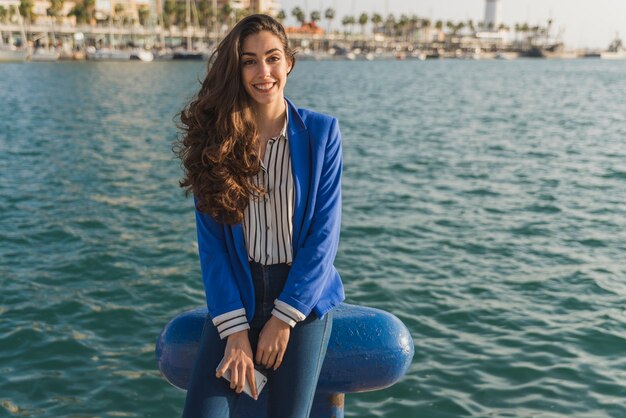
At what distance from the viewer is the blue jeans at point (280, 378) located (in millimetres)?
2557

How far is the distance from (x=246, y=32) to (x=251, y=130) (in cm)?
38

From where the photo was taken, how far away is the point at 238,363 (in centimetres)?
256

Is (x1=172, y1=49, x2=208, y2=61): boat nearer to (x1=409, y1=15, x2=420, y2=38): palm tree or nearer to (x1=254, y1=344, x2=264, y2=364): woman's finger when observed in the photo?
(x1=409, y1=15, x2=420, y2=38): palm tree

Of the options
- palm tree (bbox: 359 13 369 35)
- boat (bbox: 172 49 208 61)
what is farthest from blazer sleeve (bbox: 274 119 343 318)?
palm tree (bbox: 359 13 369 35)

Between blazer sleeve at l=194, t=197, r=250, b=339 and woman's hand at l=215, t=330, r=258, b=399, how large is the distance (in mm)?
39

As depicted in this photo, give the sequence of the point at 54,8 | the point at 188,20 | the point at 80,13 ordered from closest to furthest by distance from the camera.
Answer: the point at 54,8 < the point at 80,13 < the point at 188,20

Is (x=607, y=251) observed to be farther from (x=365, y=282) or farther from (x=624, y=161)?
(x=624, y=161)

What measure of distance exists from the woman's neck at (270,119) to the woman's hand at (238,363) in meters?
0.81

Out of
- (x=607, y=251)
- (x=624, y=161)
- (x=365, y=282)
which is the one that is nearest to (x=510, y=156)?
(x=624, y=161)

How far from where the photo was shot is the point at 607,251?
10883 mm

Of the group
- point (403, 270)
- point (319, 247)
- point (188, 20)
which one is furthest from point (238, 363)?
point (188, 20)

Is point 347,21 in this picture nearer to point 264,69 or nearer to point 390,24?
point 390,24

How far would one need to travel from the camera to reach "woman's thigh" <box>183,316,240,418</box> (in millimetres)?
2541

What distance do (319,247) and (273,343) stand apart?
0.41 m
